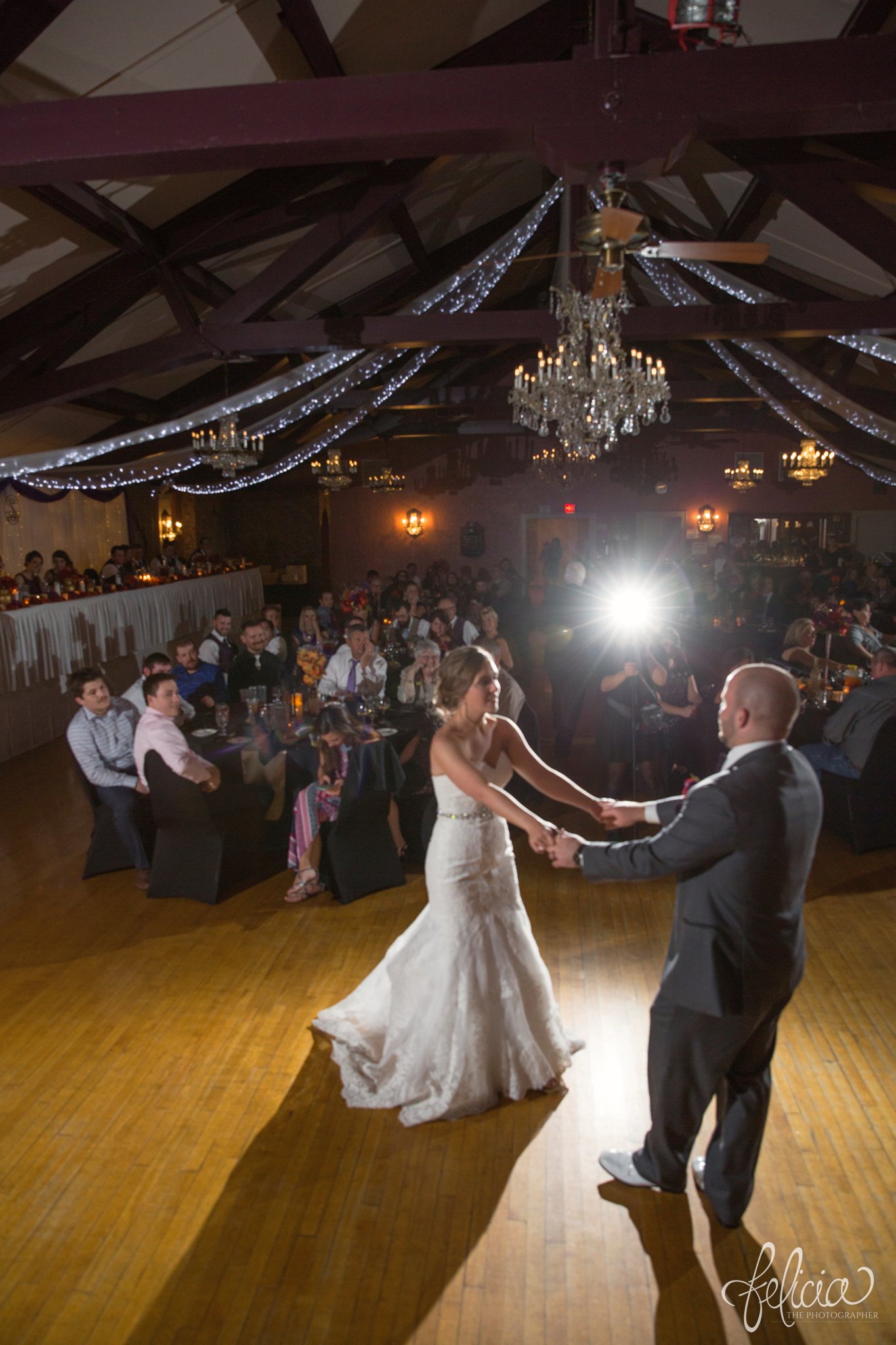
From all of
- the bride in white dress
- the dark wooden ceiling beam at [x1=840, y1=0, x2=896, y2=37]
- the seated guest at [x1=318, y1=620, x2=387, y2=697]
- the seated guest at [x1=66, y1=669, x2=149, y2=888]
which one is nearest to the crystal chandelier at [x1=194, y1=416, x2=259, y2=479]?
the seated guest at [x1=318, y1=620, x2=387, y2=697]

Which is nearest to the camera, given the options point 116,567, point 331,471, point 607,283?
point 607,283

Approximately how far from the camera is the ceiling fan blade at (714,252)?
3.44 meters

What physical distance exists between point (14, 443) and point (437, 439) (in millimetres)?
8821

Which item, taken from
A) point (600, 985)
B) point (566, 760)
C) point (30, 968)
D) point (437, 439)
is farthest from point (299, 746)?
point (437, 439)

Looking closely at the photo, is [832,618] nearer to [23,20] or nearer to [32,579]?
[23,20]

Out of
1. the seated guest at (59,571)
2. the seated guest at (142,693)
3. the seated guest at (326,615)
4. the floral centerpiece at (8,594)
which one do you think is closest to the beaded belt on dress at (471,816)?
the seated guest at (142,693)

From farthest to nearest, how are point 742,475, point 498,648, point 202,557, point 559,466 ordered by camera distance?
point 742,475, point 559,466, point 202,557, point 498,648

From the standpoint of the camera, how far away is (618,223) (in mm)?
3219

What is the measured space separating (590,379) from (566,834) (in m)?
5.29

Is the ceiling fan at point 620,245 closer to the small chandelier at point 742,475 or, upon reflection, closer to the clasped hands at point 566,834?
the clasped hands at point 566,834

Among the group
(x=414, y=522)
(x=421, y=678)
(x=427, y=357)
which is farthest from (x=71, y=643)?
(x=414, y=522)

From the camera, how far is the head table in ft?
25.0

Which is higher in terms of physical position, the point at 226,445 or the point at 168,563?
the point at 226,445

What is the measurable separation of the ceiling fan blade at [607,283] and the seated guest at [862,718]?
2.54 meters
